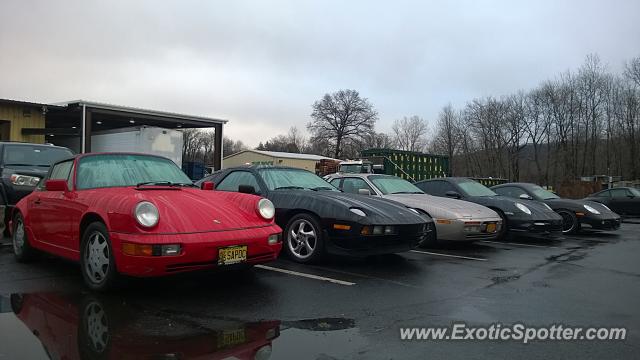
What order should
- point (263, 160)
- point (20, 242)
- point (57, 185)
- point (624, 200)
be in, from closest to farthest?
point (57, 185), point (20, 242), point (624, 200), point (263, 160)

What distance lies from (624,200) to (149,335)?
802 inches

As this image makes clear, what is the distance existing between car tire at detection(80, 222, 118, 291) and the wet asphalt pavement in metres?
0.15

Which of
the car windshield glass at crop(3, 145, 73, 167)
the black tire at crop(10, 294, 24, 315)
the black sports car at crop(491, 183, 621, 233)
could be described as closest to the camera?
the black tire at crop(10, 294, 24, 315)

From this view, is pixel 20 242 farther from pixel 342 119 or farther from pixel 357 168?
pixel 342 119

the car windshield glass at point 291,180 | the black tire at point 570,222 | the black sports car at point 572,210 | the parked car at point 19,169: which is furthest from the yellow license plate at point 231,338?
the black tire at point 570,222

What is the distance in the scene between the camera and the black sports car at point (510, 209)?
989 centimetres

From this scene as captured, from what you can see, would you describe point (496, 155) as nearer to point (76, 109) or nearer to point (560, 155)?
point (560, 155)

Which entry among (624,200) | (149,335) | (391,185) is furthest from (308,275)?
(624,200)

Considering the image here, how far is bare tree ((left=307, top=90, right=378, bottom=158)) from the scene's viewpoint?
247 feet

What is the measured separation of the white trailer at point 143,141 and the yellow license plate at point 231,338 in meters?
16.3

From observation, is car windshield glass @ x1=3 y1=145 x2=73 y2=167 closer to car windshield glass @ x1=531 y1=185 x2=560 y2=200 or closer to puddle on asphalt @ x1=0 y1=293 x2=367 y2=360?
puddle on asphalt @ x1=0 y1=293 x2=367 y2=360

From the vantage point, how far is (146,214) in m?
4.30

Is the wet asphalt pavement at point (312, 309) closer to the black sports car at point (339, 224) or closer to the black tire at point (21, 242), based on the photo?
the black tire at point (21, 242)

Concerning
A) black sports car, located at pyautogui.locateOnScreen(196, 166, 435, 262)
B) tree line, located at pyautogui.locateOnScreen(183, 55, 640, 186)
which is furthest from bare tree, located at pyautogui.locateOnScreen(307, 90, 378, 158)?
black sports car, located at pyautogui.locateOnScreen(196, 166, 435, 262)
